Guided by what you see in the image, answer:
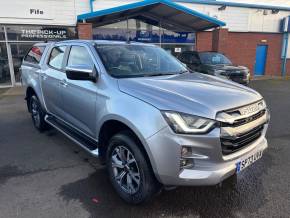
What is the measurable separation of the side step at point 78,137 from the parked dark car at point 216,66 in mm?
7196

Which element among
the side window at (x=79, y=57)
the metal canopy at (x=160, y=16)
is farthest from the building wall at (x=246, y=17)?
the side window at (x=79, y=57)

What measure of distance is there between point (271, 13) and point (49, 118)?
1770 cm

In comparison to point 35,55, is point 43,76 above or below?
below

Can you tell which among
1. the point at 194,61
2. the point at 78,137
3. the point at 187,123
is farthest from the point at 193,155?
the point at 194,61

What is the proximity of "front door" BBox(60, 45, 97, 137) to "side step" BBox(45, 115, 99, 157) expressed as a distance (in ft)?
0.31

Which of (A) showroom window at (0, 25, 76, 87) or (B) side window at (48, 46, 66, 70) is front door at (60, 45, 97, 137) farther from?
(A) showroom window at (0, 25, 76, 87)

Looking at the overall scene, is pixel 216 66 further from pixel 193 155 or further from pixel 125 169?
pixel 193 155

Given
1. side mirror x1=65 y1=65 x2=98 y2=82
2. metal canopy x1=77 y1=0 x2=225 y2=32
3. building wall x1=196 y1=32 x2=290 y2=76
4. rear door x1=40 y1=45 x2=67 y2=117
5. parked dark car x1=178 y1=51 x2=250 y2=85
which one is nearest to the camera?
side mirror x1=65 y1=65 x2=98 y2=82

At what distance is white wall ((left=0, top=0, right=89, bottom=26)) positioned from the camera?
11758mm

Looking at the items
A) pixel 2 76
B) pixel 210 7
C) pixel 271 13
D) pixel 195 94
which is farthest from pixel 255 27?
pixel 195 94

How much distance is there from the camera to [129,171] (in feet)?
9.32

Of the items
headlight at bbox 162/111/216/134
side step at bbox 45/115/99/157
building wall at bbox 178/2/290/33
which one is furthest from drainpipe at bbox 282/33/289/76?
headlight at bbox 162/111/216/134

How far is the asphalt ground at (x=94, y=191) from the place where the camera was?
2.78 m

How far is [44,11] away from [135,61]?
35.1ft
